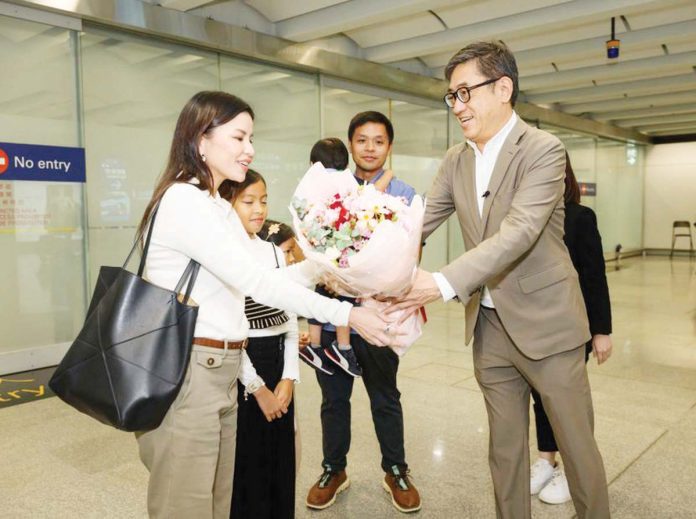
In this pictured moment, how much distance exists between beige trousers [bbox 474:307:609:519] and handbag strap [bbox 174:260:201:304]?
3.63 ft

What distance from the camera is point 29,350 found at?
17.0ft

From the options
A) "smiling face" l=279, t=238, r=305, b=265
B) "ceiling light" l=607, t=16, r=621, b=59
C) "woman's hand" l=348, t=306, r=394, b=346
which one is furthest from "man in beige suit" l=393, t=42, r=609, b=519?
"ceiling light" l=607, t=16, r=621, b=59

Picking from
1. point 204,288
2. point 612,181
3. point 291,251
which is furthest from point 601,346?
point 612,181

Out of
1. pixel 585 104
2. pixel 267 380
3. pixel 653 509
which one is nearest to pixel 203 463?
pixel 267 380

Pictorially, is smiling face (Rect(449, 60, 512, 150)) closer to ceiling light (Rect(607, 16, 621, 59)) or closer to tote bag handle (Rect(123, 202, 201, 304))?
tote bag handle (Rect(123, 202, 201, 304))

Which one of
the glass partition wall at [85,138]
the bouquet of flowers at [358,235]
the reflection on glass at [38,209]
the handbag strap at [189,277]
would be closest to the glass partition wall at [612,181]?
the glass partition wall at [85,138]

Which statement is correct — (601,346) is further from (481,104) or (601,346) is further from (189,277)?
(189,277)

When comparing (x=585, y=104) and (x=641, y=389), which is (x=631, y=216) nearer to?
(x=585, y=104)

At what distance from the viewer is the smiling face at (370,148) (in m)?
2.82

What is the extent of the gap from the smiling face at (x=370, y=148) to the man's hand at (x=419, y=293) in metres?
1.06

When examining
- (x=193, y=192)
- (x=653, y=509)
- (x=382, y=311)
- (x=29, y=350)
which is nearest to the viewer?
(x=193, y=192)

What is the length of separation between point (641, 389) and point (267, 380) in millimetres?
3398

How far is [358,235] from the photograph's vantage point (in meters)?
1.64

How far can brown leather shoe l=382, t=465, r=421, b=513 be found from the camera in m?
2.66
